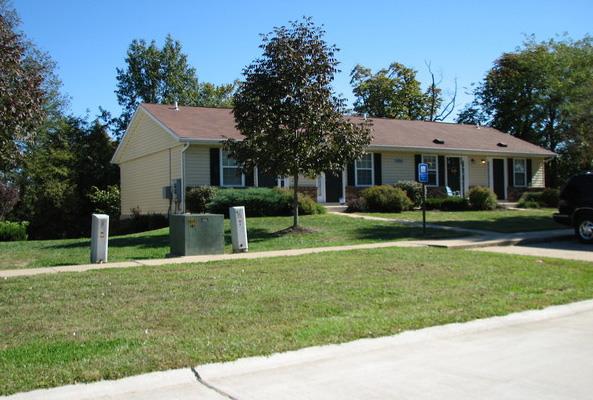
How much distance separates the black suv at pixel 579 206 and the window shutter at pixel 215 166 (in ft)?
43.2

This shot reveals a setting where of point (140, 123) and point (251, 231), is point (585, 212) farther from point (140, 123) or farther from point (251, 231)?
point (140, 123)

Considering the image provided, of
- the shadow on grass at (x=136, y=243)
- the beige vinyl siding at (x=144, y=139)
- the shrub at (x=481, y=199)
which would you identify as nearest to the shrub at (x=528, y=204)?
the shrub at (x=481, y=199)

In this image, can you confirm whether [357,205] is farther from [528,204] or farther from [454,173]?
[528,204]

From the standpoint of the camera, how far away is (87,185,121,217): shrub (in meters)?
33.6

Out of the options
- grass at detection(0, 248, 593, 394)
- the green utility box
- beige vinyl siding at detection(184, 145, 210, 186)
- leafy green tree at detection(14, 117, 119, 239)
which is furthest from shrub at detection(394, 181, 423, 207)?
leafy green tree at detection(14, 117, 119, 239)

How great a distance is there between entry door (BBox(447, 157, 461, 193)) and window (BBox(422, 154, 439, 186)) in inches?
36.7

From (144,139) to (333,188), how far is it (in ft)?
31.9

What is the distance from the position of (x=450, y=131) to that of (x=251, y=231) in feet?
64.4

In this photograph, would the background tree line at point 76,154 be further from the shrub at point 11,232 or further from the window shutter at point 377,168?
the window shutter at point 377,168

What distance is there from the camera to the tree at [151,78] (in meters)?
49.1

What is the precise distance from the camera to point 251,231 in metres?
18.5

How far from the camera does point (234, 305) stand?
7.76 m

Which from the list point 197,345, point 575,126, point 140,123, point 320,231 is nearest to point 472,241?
point 320,231

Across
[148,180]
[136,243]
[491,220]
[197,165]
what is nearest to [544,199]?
[491,220]
